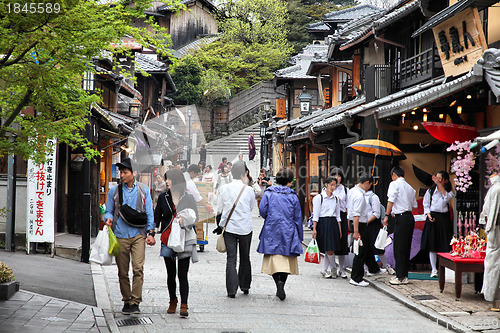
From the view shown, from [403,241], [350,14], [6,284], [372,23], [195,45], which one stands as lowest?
[6,284]

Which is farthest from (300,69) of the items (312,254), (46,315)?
(46,315)

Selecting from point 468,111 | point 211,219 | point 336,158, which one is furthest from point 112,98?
point 468,111

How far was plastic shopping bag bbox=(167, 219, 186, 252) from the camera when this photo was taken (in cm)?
825

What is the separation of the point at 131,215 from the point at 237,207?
7.39 ft

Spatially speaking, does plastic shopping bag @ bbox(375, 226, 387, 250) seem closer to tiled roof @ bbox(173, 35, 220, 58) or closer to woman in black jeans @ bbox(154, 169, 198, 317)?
woman in black jeans @ bbox(154, 169, 198, 317)

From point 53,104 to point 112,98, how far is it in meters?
18.8

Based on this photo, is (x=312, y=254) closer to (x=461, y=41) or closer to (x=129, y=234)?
(x=129, y=234)

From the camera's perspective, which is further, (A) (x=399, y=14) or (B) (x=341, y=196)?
(A) (x=399, y=14)

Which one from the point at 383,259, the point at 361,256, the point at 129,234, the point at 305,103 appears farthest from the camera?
the point at 305,103

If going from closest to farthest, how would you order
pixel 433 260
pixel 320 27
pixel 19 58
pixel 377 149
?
pixel 19 58
pixel 433 260
pixel 377 149
pixel 320 27

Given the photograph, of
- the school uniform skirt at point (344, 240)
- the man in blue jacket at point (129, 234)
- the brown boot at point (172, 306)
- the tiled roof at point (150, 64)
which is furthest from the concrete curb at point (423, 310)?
the tiled roof at point (150, 64)

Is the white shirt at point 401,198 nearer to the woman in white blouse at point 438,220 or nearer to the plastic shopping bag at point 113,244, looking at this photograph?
the woman in white blouse at point 438,220

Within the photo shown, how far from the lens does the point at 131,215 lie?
8.35 metres

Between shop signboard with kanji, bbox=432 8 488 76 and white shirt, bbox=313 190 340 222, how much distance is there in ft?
13.0
